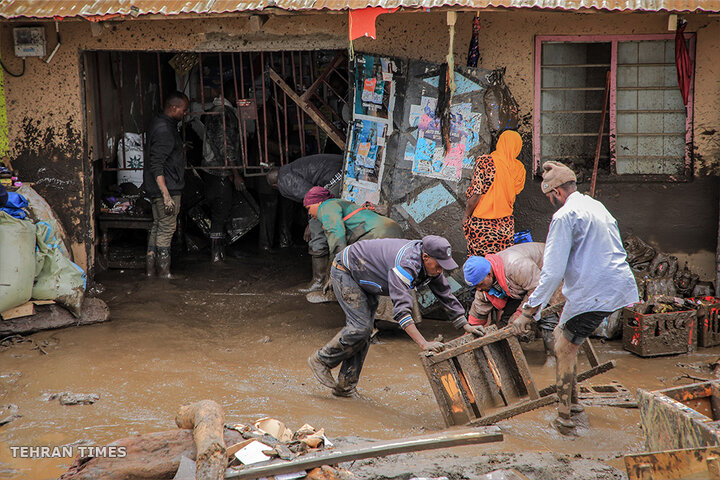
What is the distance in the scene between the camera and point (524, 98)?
7777 mm

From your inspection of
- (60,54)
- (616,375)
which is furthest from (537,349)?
(60,54)

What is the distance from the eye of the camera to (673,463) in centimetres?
333

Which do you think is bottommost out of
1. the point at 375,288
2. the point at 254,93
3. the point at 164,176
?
the point at 375,288

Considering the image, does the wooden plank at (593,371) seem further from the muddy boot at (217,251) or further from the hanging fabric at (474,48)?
the muddy boot at (217,251)

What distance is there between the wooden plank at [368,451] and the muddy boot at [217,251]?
6433mm

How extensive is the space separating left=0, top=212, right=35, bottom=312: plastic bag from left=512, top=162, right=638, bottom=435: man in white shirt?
471 cm

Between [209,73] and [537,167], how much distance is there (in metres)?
5.22

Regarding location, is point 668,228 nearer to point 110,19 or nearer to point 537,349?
point 537,349

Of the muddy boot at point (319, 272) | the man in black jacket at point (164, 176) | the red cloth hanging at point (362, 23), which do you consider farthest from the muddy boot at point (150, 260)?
the red cloth hanging at point (362, 23)

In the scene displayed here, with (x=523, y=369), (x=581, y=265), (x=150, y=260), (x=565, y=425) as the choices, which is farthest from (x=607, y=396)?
(x=150, y=260)

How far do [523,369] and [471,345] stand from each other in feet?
1.36

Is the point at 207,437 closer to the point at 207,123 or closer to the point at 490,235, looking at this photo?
the point at 490,235

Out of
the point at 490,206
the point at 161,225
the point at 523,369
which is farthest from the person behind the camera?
the point at 161,225

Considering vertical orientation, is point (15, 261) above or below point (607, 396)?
above
